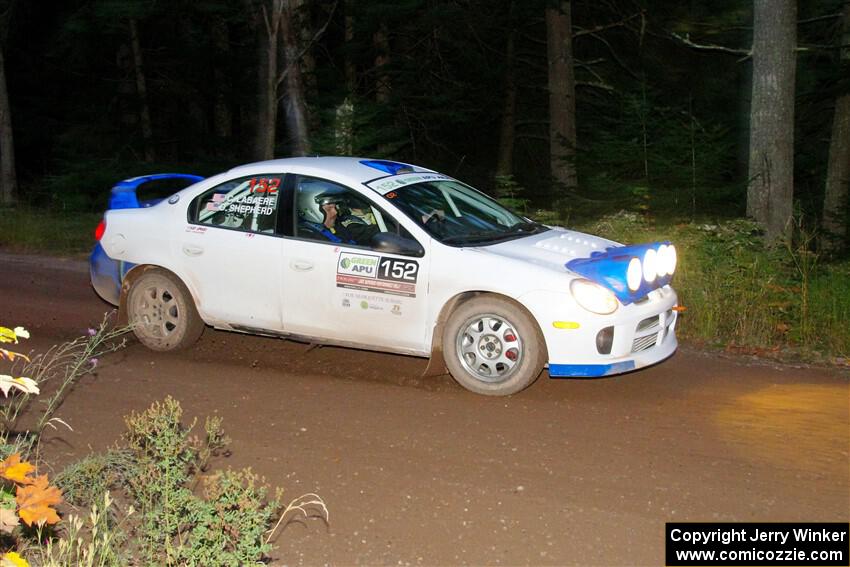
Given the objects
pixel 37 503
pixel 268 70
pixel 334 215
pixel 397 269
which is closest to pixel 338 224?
pixel 334 215

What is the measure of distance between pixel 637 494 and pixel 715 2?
1634 cm

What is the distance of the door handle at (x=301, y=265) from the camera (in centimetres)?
789

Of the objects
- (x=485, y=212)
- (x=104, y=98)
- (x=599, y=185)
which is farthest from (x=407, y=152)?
(x=485, y=212)

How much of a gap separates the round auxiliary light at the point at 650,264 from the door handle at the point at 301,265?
8.30 ft

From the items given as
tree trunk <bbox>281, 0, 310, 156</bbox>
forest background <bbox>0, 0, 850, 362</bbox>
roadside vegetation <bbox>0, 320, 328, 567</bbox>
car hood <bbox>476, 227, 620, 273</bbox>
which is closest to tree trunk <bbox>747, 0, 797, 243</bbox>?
forest background <bbox>0, 0, 850, 362</bbox>

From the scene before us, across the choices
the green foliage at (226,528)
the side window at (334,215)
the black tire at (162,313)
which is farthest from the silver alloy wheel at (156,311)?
the green foliage at (226,528)

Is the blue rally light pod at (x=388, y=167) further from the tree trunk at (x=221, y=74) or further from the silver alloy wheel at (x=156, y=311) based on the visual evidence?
the tree trunk at (x=221, y=74)

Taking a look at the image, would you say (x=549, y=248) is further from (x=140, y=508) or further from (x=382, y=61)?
(x=382, y=61)

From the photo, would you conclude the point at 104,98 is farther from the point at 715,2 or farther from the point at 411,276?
the point at 411,276

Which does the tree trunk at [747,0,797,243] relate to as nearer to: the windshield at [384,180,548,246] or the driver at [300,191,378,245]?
the windshield at [384,180,548,246]

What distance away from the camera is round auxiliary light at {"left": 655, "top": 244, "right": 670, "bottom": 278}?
301 inches

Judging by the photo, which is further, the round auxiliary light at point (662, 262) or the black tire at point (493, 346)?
the round auxiliary light at point (662, 262)

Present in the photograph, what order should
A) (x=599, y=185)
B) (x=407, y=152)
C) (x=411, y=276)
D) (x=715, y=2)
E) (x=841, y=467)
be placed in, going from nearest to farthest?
(x=841, y=467) → (x=411, y=276) → (x=599, y=185) → (x=715, y=2) → (x=407, y=152)

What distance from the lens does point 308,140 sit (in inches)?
673
